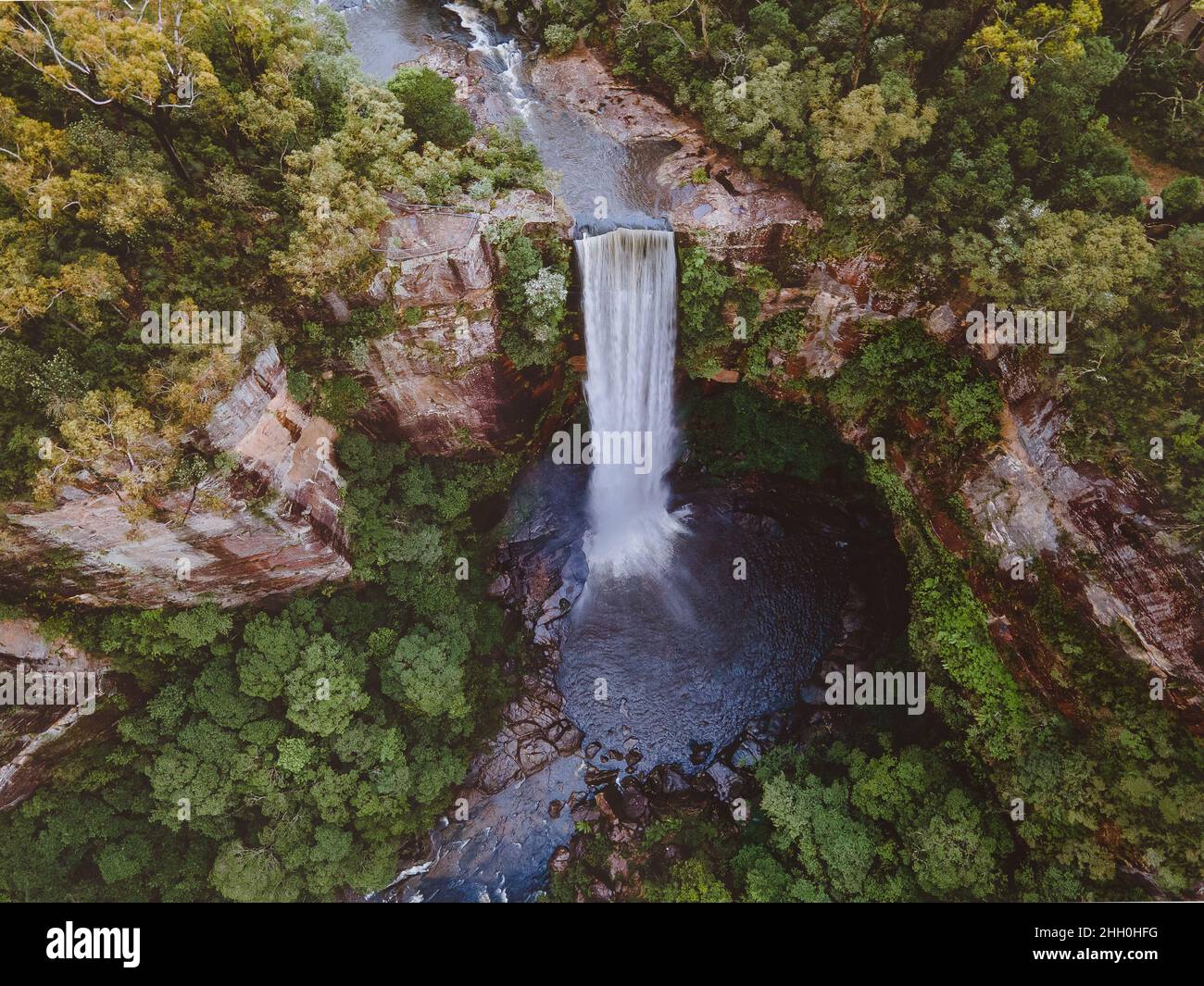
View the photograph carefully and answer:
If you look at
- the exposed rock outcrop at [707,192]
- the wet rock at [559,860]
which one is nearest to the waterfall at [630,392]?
the exposed rock outcrop at [707,192]

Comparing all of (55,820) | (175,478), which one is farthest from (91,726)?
(175,478)

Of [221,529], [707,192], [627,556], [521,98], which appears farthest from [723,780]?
[521,98]

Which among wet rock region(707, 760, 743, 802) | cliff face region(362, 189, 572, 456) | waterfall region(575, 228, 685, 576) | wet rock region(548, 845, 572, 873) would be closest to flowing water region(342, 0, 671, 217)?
waterfall region(575, 228, 685, 576)

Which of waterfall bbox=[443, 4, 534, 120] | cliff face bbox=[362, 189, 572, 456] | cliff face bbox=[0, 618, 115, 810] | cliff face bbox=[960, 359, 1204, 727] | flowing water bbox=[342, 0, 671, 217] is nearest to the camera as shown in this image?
cliff face bbox=[960, 359, 1204, 727]

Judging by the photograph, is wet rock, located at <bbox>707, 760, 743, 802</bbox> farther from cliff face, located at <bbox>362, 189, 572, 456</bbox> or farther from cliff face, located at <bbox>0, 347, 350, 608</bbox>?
cliff face, located at <bbox>0, 347, 350, 608</bbox>

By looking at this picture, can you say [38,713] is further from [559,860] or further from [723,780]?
[723,780]

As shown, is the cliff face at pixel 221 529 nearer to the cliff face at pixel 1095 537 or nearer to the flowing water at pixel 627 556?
the flowing water at pixel 627 556
